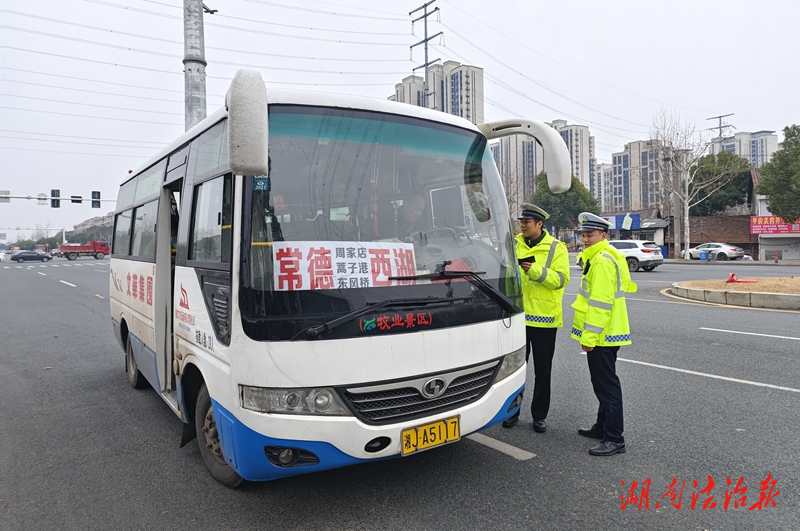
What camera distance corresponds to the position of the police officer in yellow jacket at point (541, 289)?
4.27 metres

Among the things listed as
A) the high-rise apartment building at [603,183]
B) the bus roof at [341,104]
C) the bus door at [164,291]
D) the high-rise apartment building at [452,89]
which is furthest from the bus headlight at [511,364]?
the high-rise apartment building at [603,183]

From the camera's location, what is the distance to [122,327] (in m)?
6.39

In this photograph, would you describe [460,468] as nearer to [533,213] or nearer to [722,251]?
[533,213]

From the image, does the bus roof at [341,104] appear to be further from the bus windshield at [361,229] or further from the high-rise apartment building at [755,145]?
the high-rise apartment building at [755,145]

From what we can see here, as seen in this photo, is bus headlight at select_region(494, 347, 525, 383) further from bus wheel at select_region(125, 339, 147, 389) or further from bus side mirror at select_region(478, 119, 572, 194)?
bus wheel at select_region(125, 339, 147, 389)

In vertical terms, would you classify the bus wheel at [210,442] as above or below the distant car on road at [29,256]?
below

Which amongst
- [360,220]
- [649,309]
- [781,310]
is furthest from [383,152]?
[781,310]

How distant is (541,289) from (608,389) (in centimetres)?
90

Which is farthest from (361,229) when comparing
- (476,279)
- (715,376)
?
(715,376)

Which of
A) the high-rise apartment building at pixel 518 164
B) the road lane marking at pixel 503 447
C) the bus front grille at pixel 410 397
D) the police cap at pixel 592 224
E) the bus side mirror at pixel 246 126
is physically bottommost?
the road lane marking at pixel 503 447

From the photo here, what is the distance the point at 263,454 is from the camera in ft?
9.43

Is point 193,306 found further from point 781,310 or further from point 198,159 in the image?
point 781,310

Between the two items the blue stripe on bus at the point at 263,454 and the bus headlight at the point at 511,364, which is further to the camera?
the bus headlight at the point at 511,364

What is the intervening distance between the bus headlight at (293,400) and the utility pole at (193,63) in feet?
26.3
